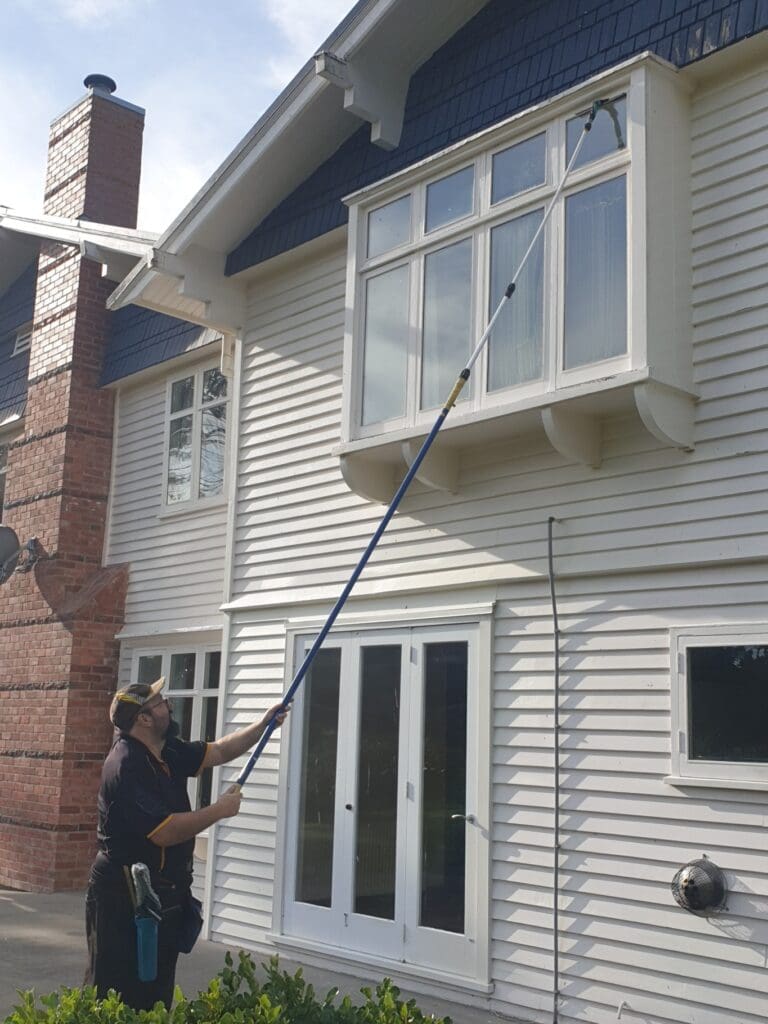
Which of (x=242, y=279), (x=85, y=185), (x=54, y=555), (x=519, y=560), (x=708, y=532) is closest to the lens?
(x=708, y=532)

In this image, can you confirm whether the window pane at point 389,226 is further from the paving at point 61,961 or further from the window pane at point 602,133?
the paving at point 61,961

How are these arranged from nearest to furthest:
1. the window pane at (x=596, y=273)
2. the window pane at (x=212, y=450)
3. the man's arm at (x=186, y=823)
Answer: the man's arm at (x=186, y=823), the window pane at (x=596, y=273), the window pane at (x=212, y=450)

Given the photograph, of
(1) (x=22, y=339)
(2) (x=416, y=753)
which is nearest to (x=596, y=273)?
(2) (x=416, y=753)

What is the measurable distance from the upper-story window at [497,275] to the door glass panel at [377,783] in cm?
174

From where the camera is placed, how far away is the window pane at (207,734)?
35.4 ft

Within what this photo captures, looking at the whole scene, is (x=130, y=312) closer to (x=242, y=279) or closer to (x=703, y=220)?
(x=242, y=279)

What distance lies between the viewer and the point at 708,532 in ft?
21.0

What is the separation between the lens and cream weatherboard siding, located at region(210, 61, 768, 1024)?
6.17 meters

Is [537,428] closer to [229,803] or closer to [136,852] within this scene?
[229,803]

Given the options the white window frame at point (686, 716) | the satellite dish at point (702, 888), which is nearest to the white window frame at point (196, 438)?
the white window frame at point (686, 716)

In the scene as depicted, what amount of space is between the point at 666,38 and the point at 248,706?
585cm

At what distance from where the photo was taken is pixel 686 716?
632cm

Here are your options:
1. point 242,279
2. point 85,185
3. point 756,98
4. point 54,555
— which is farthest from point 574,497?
point 85,185

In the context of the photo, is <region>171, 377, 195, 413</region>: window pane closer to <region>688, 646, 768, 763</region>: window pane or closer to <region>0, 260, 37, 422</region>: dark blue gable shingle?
<region>0, 260, 37, 422</region>: dark blue gable shingle
